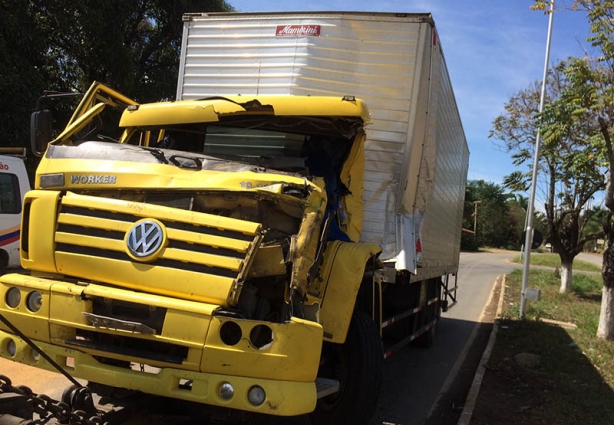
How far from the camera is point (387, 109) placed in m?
5.54

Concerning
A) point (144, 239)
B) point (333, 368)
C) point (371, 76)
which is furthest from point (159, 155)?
point (371, 76)

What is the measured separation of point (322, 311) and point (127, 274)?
1.31 meters

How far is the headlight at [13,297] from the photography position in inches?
137

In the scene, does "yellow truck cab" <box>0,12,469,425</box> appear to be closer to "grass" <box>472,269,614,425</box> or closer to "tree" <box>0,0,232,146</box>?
"grass" <box>472,269,614,425</box>

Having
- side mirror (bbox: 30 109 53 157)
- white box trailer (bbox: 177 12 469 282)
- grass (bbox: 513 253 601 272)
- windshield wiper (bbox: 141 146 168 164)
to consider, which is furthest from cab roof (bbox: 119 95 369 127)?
grass (bbox: 513 253 601 272)

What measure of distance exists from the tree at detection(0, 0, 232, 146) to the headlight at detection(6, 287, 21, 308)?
10.1 meters

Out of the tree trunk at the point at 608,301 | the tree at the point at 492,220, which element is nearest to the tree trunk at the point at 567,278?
the tree trunk at the point at 608,301

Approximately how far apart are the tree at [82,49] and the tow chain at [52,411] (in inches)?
416

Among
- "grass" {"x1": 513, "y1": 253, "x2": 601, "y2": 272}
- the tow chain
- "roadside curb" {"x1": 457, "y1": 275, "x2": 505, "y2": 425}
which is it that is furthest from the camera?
"grass" {"x1": 513, "y1": 253, "x2": 601, "y2": 272}

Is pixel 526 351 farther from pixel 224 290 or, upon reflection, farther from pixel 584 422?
pixel 224 290

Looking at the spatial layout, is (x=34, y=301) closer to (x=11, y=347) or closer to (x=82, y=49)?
(x=11, y=347)

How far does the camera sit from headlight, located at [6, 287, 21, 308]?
347cm

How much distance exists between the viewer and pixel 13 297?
350 centimetres

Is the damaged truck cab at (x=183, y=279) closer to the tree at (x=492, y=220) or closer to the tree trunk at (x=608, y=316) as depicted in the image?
the tree trunk at (x=608, y=316)
